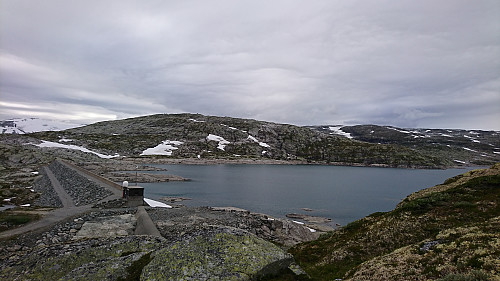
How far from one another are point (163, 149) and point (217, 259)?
173893 millimetres

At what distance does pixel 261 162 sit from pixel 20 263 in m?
162

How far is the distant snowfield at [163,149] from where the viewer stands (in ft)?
547

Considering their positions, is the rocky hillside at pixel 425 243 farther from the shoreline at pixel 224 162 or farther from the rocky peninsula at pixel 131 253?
the shoreline at pixel 224 162

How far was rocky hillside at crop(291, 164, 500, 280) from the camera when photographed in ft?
29.8

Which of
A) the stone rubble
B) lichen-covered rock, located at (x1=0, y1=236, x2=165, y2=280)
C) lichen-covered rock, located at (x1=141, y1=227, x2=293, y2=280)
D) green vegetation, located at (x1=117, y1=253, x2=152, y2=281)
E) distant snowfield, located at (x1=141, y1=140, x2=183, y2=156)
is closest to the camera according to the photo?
lichen-covered rock, located at (x1=141, y1=227, x2=293, y2=280)

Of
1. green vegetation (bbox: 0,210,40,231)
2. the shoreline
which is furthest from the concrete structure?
the shoreline

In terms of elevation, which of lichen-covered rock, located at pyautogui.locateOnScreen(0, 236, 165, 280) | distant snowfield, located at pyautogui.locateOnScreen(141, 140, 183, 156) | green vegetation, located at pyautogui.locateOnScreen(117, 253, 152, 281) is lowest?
lichen-covered rock, located at pyautogui.locateOnScreen(0, 236, 165, 280)

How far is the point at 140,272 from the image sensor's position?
9.35m

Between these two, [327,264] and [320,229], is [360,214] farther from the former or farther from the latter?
[327,264]

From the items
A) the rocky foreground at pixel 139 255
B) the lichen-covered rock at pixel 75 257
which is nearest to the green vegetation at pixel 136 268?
the rocky foreground at pixel 139 255

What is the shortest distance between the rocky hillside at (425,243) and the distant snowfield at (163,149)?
158101 millimetres

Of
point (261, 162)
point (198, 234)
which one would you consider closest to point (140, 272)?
point (198, 234)

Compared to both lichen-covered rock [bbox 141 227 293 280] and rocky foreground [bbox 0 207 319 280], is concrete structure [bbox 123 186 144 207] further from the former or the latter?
lichen-covered rock [bbox 141 227 293 280]

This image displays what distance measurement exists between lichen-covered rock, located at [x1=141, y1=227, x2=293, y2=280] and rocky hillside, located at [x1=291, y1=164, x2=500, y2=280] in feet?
13.4
